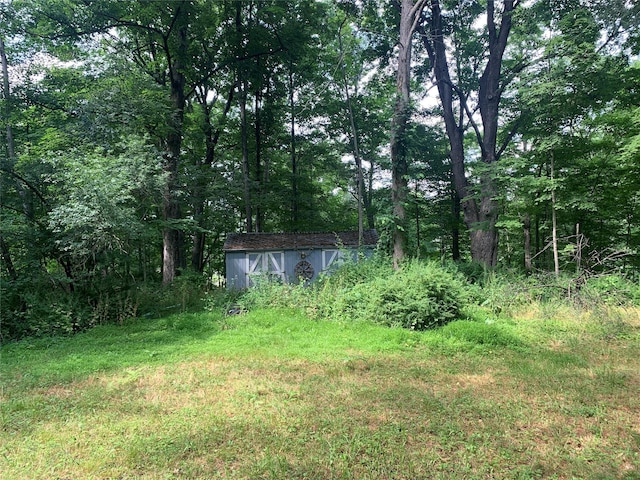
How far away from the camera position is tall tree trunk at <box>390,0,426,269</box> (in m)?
9.66

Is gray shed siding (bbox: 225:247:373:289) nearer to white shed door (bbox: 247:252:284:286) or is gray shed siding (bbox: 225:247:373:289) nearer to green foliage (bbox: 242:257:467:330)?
white shed door (bbox: 247:252:284:286)

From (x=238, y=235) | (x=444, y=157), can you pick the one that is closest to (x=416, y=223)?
(x=444, y=157)

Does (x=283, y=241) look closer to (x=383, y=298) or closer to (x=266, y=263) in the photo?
(x=266, y=263)

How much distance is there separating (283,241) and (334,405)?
11.4m

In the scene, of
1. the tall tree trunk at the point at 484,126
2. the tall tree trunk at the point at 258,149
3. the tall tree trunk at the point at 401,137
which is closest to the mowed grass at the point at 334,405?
the tall tree trunk at the point at 401,137

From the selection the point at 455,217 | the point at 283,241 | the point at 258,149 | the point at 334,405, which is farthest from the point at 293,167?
the point at 334,405

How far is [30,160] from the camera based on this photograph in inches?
301

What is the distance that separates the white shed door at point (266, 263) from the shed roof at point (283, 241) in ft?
0.97

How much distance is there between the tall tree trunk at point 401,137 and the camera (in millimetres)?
9656

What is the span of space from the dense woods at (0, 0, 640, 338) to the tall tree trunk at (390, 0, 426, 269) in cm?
6

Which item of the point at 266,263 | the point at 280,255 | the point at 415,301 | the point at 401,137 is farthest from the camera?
the point at 280,255

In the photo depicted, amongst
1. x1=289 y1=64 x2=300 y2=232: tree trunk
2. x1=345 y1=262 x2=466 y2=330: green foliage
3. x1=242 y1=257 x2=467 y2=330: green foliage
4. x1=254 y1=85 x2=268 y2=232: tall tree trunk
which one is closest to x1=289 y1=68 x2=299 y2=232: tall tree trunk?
x1=289 y1=64 x2=300 y2=232: tree trunk

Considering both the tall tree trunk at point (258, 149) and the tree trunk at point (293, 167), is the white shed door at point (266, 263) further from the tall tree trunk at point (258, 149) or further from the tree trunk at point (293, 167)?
the tree trunk at point (293, 167)

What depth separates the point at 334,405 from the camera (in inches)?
137
